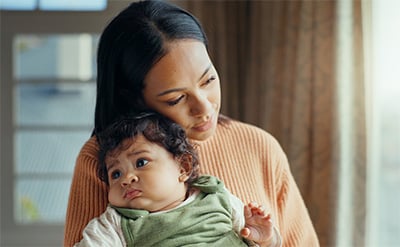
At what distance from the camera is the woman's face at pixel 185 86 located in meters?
1.41

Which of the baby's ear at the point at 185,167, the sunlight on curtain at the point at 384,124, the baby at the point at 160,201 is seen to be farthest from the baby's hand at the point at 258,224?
the sunlight on curtain at the point at 384,124

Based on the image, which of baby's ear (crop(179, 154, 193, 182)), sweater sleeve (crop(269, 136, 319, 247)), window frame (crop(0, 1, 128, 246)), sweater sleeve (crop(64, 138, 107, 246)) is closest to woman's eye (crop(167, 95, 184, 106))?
baby's ear (crop(179, 154, 193, 182))

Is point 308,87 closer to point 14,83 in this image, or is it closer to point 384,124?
point 384,124

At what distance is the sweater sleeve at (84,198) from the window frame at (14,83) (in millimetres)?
2118

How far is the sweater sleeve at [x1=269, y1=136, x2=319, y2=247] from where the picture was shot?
165 centimetres

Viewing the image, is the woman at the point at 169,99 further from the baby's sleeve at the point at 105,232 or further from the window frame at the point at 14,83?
the window frame at the point at 14,83

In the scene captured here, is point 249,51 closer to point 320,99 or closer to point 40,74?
point 320,99

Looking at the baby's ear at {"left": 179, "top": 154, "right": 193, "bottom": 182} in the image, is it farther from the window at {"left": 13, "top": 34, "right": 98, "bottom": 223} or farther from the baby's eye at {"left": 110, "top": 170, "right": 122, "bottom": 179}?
the window at {"left": 13, "top": 34, "right": 98, "bottom": 223}

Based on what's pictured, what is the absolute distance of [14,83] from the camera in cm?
367

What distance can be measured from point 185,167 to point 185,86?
159 millimetres

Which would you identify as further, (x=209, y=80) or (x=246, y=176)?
(x=246, y=176)

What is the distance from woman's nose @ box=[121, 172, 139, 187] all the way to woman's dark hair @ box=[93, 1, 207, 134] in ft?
0.66

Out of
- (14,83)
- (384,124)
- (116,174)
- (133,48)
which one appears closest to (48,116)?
(14,83)

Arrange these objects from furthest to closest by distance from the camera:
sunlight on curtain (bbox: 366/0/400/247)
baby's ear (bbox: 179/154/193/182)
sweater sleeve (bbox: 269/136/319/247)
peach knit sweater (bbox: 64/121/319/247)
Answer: sunlight on curtain (bbox: 366/0/400/247) → sweater sleeve (bbox: 269/136/319/247) → peach knit sweater (bbox: 64/121/319/247) → baby's ear (bbox: 179/154/193/182)
